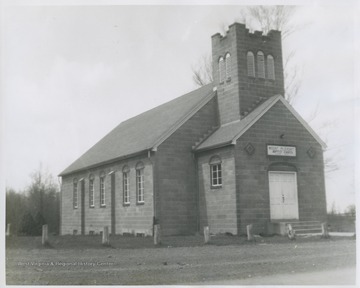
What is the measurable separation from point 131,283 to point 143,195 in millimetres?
14215

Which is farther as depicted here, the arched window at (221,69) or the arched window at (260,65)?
the arched window at (221,69)

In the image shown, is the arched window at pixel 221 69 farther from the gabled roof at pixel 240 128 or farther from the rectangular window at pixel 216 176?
the rectangular window at pixel 216 176

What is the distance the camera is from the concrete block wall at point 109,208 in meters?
25.9

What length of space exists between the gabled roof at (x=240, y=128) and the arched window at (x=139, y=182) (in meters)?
3.23

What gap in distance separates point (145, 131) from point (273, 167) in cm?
904

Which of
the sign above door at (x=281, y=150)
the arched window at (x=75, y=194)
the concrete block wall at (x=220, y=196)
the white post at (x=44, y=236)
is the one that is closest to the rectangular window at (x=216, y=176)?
the concrete block wall at (x=220, y=196)

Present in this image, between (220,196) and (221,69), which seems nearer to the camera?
(220,196)

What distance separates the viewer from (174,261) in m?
15.5

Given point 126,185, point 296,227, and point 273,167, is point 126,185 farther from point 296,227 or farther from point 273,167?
point 296,227

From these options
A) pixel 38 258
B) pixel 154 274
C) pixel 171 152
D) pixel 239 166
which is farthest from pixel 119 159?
pixel 154 274

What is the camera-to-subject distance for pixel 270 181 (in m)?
24.4

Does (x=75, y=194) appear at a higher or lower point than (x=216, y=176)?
lower

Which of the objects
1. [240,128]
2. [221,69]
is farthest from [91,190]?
[240,128]

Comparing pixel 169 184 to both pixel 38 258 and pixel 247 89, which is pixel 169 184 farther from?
pixel 38 258
